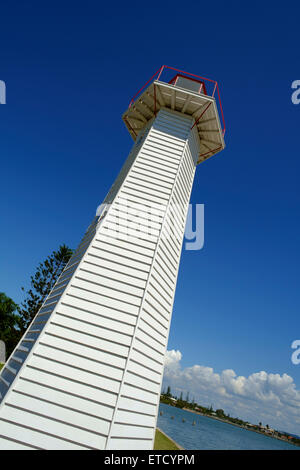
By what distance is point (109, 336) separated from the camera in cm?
433

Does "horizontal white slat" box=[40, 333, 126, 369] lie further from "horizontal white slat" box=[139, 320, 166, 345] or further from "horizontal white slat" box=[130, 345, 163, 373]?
"horizontal white slat" box=[139, 320, 166, 345]

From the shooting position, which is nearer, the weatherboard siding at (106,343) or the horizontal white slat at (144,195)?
the weatherboard siding at (106,343)

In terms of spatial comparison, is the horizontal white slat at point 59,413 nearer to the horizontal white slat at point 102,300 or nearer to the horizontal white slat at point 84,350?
the horizontal white slat at point 84,350

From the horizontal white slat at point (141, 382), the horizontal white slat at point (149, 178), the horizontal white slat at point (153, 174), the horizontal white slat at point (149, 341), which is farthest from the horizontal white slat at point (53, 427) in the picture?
the horizontal white slat at point (153, 174)

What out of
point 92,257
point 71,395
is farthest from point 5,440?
point 92,257

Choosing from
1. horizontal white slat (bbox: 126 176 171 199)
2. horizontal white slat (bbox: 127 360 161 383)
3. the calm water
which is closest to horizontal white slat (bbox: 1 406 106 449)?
horizontal white slat (bbox: 127 360 161 383)

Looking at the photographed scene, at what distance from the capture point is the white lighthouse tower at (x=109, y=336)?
3.67 metres

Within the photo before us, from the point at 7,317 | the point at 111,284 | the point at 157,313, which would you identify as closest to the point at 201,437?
the point at 7,317

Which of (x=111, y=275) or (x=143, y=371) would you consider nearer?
(x=143, y=371)

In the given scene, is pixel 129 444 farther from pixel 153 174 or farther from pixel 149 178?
pixel 153 174

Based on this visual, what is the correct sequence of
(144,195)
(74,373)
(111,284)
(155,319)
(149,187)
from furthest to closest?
(149,187), (144,195), (155,319), (111,284), (74,373)

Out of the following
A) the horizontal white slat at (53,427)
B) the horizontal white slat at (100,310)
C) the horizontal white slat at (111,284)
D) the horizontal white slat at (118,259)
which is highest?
the horizontal white slat at (118,259)

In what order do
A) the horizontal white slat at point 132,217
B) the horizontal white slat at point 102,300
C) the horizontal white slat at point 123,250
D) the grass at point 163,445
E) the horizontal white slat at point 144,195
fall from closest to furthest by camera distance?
1. the horizontal white slat at point 102,300
2. the horizontal white slat at point 123,250
3. the horizontal white slat at point 132,217
4. the horizontal white slat at point 144,195
5. the grass at point 163,445

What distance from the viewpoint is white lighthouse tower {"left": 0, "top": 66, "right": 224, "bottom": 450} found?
3674mm
